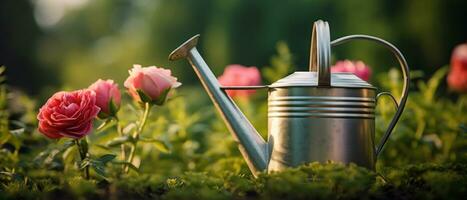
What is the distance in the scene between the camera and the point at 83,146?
2141 mm

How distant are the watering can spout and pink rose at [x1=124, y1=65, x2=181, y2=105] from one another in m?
0.08

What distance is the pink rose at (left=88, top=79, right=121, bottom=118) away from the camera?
2.09 meters

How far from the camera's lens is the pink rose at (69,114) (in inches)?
77.7

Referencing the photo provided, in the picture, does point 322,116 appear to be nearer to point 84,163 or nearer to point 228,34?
point 84,163

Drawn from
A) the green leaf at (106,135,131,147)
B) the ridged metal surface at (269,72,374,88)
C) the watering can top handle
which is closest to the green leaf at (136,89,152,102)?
the green leaf at (106,135,131,147)

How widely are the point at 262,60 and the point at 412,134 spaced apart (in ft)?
23.5

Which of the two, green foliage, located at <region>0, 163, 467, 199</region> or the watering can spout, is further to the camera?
the watering can spout

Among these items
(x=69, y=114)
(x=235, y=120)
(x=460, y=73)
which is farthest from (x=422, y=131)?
(x=69, y=114)

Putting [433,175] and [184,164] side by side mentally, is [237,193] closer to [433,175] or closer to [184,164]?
[433,175]

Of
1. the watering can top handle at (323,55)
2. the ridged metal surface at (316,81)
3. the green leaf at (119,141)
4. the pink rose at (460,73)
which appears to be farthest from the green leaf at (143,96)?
the pink rose at (460,73)

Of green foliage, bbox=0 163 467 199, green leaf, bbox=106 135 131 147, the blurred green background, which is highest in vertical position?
the blurred green background

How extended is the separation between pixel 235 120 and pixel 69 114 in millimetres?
530

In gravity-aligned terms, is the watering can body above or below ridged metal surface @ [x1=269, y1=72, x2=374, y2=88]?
below

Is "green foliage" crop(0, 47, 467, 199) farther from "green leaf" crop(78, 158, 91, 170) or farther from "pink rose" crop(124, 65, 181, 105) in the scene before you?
"pink rose" crop(124, 65, 181, 105)
